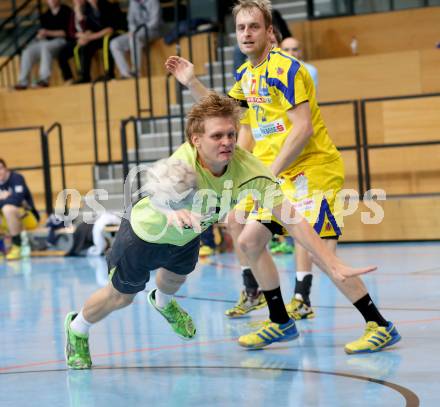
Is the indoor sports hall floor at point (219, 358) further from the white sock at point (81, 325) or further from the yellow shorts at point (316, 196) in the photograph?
the yellow shorts at point (316, 196)

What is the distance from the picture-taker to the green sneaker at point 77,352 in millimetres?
4309

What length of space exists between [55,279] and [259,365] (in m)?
4.27

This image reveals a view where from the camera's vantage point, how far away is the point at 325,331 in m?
5.02

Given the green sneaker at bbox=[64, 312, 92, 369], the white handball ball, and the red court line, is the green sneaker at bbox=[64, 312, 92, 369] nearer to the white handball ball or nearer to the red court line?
the red court line

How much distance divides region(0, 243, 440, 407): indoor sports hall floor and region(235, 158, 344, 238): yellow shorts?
1.97 ft

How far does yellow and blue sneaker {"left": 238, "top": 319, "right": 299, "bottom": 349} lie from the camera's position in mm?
4648

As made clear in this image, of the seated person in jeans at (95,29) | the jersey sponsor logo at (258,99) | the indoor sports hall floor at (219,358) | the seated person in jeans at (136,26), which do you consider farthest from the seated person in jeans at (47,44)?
the jersey sponsor logo at (258,99)

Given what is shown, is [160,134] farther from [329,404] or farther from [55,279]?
[329,404]

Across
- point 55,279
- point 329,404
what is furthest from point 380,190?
point 329,404

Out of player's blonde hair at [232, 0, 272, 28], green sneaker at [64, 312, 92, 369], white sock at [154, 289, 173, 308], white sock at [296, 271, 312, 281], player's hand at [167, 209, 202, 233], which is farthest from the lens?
white sock at [296, 271, 312, 281]

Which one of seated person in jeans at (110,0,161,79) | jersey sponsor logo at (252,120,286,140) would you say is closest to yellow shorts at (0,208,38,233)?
seated person in jeans at (110,0,161,79)

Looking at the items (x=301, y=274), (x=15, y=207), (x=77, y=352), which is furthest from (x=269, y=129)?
(x=15, y=207)

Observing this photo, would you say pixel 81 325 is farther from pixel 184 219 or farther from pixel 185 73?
pixel 185 73

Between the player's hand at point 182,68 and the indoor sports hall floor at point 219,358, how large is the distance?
1406mm
